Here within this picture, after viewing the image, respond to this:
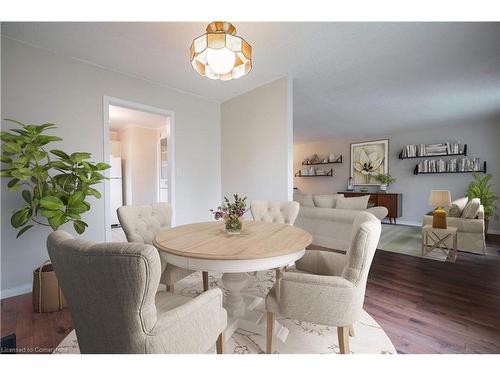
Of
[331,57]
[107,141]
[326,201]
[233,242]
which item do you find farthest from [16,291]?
[331,57]

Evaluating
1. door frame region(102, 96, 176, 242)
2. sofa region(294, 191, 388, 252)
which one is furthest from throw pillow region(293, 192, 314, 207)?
door frame region(102, 96, 176, 242)

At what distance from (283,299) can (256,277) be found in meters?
1.37

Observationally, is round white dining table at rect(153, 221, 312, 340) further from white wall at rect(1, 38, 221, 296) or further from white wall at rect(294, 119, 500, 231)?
white wall at rect(294, 119, 500, 231)

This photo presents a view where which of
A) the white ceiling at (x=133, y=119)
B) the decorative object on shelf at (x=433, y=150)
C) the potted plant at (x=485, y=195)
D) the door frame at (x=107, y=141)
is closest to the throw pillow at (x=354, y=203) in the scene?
the door frame at (x=107, y=141)

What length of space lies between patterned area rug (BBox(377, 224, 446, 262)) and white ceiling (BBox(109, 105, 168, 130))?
15.5ft

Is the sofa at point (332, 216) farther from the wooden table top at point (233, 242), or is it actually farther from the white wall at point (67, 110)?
the white wall at point (67, 110)

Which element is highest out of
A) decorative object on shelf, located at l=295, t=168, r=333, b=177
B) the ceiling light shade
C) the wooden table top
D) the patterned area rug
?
the ceiling light shade

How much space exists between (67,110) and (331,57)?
Answer: 114 inches

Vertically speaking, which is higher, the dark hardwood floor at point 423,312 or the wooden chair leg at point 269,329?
the wooden chair leg at point 269,329

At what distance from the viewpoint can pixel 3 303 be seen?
201 centimetres

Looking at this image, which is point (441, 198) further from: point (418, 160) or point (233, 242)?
point (233, 242)

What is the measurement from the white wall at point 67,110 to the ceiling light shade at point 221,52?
5.72 feet

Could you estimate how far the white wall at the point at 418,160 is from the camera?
4.81 metres

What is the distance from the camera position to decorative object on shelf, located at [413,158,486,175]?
4.89 m
